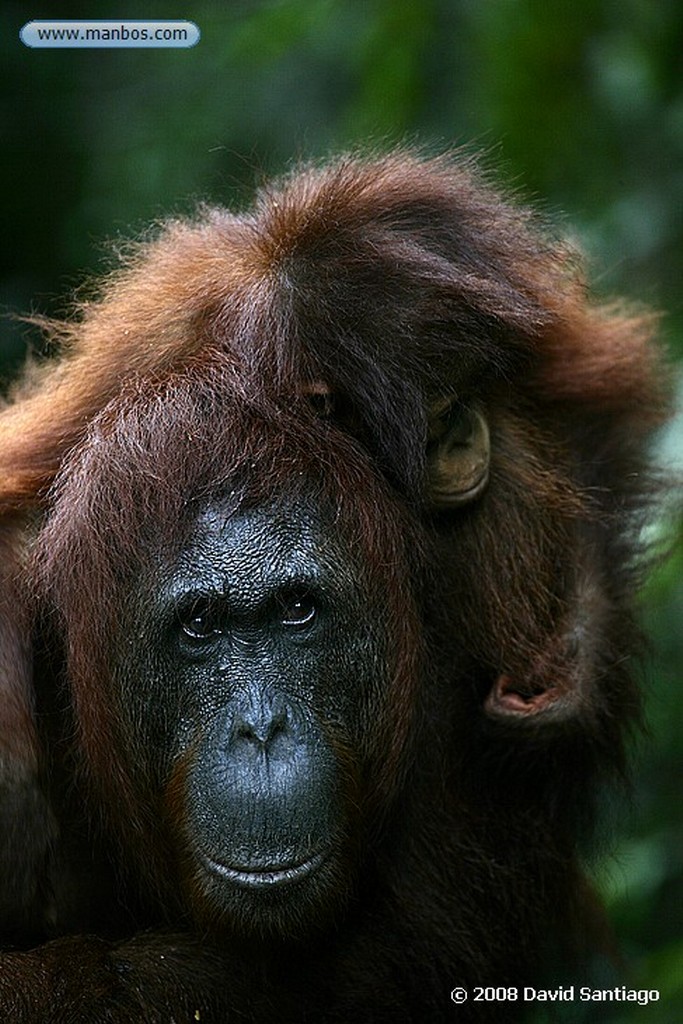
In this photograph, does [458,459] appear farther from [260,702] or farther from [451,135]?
[451,135]

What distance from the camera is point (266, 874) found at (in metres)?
1.84

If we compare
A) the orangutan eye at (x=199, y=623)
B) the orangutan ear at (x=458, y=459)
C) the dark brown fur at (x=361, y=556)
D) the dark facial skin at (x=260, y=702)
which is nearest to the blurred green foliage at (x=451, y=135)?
the dark brown fur at (x=361, y=556)

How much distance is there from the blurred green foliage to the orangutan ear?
670 mm

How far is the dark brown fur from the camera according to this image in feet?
6.38

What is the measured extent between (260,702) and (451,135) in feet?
5.78

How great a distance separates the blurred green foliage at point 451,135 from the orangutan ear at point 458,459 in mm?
670

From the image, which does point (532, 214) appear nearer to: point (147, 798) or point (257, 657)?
point (257, 657)

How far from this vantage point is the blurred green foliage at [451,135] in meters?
2.76

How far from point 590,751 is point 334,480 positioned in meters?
0.71

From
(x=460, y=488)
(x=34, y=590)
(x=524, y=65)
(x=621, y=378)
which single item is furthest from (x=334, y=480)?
(x=524, y=65)

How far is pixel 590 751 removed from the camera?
7.70ft
